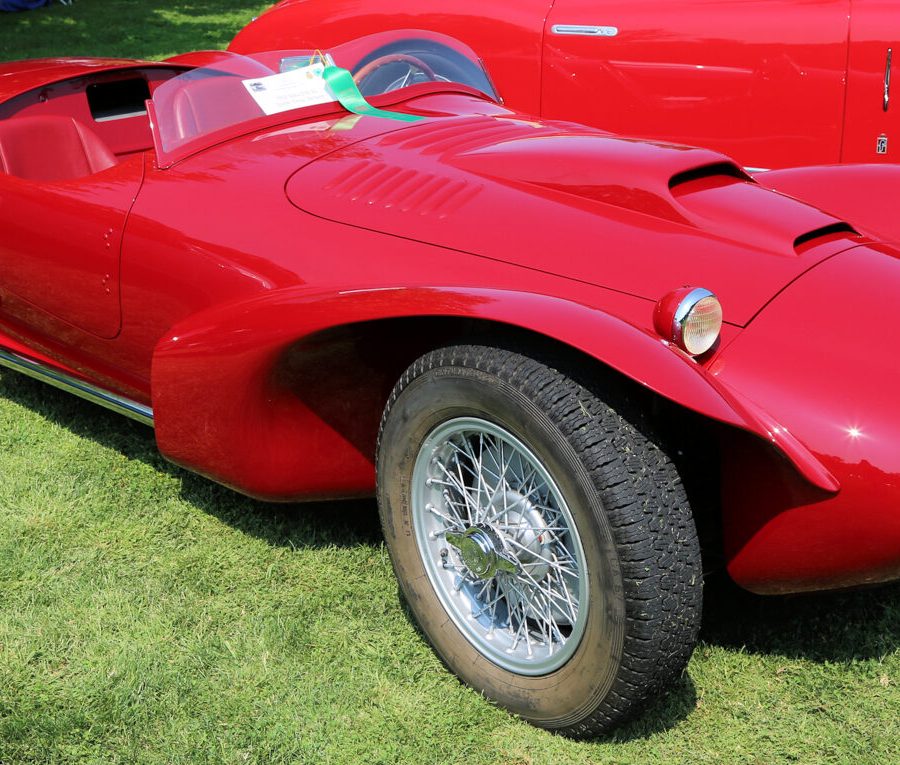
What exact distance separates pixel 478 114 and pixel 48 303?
1.68 m

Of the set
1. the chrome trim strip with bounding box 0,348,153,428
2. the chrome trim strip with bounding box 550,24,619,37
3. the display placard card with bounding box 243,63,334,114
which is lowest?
the chrome trim strip with bounding box 0,348,153,428

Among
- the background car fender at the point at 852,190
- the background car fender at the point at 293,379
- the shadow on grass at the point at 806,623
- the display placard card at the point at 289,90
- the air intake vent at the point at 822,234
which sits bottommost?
the shadow on grass at the point at 806,623

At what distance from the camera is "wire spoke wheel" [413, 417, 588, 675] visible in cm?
249

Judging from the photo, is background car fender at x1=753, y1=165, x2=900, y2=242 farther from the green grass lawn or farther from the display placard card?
the display placard card

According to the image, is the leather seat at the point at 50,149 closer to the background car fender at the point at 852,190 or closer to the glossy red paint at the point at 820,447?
the background car fender at the point at 852,190

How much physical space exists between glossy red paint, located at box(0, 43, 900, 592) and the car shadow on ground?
372mm

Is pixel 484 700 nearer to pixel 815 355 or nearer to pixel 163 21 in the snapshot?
pixel 815 355

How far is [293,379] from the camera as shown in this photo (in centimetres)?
290

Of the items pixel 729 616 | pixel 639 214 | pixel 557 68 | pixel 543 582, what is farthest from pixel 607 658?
pixel 557 68

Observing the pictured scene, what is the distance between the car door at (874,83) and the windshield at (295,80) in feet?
5.87

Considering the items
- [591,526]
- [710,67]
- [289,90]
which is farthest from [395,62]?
[591,526]

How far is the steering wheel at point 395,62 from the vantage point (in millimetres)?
4117

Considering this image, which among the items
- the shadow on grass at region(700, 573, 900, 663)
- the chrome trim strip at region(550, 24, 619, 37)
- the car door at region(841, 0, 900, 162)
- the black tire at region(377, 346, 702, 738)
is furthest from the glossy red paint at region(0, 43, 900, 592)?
the chrome trim strip at region(550, 24, 619, 37)

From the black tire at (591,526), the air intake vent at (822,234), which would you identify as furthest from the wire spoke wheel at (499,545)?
the air intake vent at (822,234)
